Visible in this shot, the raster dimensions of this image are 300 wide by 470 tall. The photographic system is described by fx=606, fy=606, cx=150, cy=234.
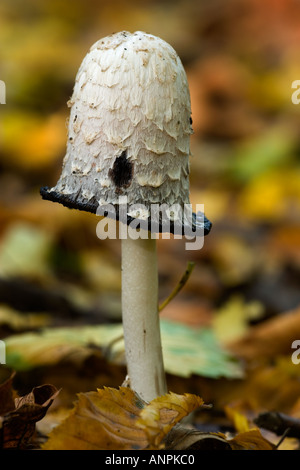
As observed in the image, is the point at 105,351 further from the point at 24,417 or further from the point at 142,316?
the point at 24,417

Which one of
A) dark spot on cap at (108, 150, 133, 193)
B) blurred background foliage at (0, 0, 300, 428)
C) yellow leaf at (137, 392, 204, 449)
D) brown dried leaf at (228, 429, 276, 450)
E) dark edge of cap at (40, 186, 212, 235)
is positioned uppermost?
blurred background foliage at (0, 0, 300, 428)

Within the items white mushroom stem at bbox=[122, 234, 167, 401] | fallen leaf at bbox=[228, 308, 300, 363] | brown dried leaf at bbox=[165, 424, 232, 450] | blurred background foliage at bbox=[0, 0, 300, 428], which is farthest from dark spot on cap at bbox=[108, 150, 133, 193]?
fallen leaf at bbox=[228, 308, 300, 363]

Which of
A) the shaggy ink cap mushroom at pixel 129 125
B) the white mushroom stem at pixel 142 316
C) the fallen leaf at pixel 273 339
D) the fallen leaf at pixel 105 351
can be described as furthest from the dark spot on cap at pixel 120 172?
the fallen leaf at pixel 273 339

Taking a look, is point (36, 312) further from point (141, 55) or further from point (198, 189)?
point (198, 189)

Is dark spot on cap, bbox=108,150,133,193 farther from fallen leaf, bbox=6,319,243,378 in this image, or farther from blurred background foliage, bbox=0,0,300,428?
fallen leaf, bbox=6,319,243,378

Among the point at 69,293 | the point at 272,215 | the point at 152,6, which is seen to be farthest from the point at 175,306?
the point at 152,6

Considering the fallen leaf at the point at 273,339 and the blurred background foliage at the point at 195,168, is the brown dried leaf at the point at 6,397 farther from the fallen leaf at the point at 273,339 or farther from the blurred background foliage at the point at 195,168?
the fallen leaf at the point at 273,339
